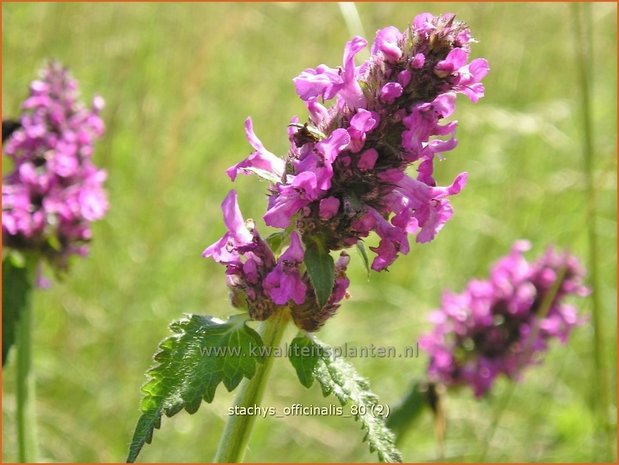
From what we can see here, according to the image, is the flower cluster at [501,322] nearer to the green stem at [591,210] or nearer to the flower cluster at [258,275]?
the green stem at [591,210]

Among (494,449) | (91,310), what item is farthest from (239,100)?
(494,449)

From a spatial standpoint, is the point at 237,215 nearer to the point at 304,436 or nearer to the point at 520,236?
the point at 304,436

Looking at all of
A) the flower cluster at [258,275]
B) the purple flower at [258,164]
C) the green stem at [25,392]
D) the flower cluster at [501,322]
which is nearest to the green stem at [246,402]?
the flower cluster at [258,275]

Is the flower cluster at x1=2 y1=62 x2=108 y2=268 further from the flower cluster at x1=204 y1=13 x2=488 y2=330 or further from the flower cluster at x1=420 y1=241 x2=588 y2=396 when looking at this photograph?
the flower cluster at x1=420 y1=241 x2=588 y2=396

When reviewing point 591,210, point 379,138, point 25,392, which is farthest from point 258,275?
point 591,210

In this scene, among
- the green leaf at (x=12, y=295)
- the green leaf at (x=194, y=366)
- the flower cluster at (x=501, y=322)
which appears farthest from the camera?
the flower cluster at (x=501, y=322)

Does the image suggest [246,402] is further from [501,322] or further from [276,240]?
[501,322]
